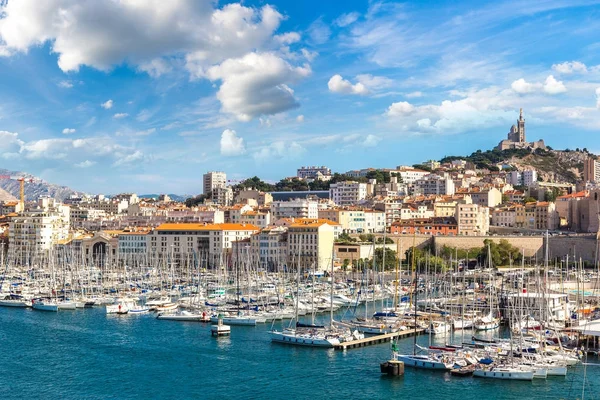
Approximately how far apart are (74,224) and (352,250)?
40683 millimetres

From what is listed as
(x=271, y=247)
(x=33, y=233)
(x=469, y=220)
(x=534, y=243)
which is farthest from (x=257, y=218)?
(x=534, y=243)

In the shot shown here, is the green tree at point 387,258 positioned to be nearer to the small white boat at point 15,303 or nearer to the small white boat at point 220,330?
the small white boat at point 220,330

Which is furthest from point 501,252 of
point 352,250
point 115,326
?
point 115,326

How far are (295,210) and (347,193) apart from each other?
18.2 metres

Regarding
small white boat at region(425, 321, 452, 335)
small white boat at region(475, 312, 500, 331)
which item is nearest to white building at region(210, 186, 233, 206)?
small white boat at region(475, 312, 500, 331)

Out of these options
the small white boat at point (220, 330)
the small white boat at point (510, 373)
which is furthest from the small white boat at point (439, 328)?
the small white boat at point (220, 330)

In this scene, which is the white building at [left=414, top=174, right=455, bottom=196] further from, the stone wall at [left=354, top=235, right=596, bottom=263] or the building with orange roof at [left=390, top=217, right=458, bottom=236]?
the stone wall at [left=354, top=235, right=596, bottom=263]

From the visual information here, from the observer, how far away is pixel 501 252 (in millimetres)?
55188

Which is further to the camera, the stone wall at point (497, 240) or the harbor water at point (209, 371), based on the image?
the stone wall at point (497, 240)

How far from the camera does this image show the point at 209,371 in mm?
24250

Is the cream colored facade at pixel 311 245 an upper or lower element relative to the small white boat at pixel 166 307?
upper

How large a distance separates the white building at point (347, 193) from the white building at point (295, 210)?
15.1 metres

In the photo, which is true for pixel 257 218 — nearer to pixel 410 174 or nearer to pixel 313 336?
pixel 313 336

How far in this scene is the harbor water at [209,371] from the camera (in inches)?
847
